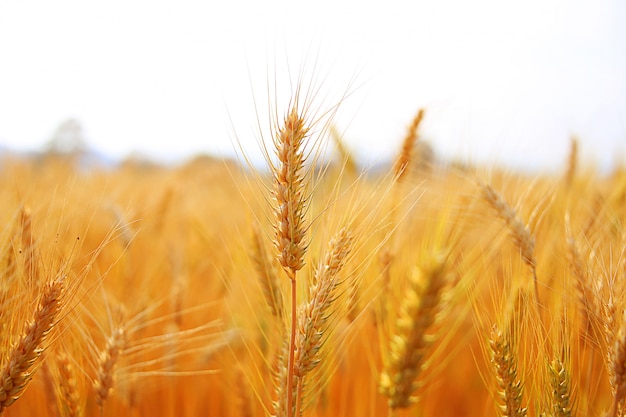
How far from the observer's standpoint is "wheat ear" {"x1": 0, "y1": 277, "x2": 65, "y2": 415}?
899 mm

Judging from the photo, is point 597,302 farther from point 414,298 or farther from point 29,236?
point 29,236

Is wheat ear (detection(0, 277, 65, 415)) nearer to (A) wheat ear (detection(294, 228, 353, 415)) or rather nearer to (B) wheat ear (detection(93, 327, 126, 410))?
(B) wheat ear (detection(93, 327, 126, 410))

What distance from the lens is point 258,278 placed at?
4.08 feet

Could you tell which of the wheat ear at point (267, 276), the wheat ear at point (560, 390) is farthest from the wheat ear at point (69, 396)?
the wheat ear at point (560, 390)

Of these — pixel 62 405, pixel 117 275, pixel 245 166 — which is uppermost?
pixel 245 166

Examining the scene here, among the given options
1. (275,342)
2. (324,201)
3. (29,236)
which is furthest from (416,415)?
(29,236)

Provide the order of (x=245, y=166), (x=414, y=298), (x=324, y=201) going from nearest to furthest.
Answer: (x=414, y=298) → (x=245, y=166) → (x=324, y=201)

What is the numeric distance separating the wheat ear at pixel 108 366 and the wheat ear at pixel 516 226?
40.8 inches

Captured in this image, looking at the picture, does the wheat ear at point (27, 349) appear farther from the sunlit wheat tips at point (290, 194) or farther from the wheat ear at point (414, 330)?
the wheat ear at point (414, 330)

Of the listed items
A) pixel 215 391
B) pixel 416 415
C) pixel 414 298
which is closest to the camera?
pixel 414 298

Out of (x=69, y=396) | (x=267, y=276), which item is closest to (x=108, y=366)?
(x=69, y=396)

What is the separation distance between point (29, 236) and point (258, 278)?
601mm

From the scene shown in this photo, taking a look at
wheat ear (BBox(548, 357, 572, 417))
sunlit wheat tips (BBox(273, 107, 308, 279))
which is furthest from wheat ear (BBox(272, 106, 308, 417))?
wheat ear (BBox(548, 357, 572, 417))

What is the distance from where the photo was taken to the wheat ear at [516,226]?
46.6 inches
